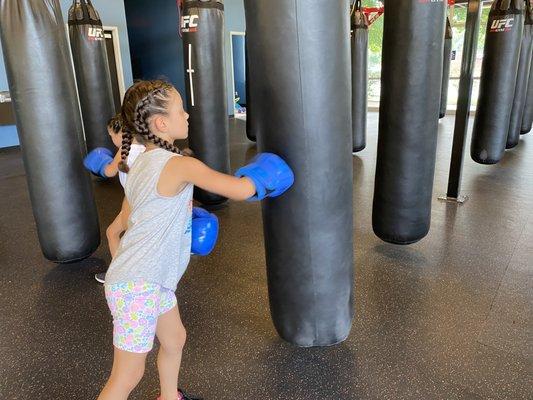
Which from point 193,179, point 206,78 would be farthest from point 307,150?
point 206,78

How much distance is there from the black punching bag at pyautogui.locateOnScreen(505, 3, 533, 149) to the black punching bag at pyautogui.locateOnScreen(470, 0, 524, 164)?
972 millimetres

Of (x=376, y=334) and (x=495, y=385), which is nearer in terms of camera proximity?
(x=495, y=385)

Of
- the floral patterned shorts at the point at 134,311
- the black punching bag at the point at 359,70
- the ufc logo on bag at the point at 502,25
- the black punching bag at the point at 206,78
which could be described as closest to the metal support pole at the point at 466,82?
the ufc logo on bag at the point at 502,25

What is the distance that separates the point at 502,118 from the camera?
148 inches

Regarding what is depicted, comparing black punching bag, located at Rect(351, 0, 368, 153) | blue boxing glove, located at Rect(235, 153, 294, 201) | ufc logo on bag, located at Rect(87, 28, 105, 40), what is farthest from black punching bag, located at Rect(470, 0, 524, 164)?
ufc logo on bag, located at Rect(87, 28, 105, 40)

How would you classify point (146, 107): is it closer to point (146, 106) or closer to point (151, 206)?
point (146, 106)

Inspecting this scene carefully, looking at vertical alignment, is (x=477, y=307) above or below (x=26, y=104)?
below

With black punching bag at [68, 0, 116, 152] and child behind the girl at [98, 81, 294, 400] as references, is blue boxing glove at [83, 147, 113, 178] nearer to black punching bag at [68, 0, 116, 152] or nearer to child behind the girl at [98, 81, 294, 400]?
child behind the girl at [98, 81, 294, 400]

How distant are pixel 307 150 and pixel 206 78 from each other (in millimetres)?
1984

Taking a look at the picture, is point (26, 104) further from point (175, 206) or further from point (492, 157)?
point (492, 157)

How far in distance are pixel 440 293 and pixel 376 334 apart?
51 cm

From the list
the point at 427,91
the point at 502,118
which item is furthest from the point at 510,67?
the point at 427,91

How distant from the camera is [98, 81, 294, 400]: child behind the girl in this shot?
3.46ft

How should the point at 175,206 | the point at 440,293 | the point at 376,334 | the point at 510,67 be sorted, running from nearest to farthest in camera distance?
the point at 175,206 → the point at 376,334 → the point at 440,293 → the point at 510,67
